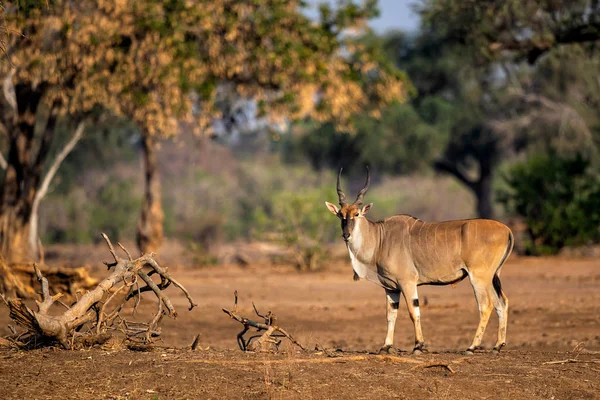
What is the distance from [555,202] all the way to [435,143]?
1283cm

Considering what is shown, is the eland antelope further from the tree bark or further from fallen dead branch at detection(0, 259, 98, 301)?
the tree bark

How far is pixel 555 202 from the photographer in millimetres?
23328

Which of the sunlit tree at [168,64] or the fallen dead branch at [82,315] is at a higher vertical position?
the sunlit tree at [168,64]

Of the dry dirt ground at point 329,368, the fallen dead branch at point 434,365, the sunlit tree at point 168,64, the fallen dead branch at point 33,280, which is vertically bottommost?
the dry dirt ground at point 329,368

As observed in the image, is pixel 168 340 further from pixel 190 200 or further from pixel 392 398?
pixel 190 200

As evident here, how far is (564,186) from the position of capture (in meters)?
23.6

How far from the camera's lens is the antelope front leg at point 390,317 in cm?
921

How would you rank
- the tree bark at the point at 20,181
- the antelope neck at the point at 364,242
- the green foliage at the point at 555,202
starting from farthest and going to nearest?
the green foliage at the point at 555,202, the tree bark at the point at 20,181, the antelope neck at the point at 364,242

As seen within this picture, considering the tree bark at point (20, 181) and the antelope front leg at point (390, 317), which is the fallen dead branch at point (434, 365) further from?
the tree bark at point (20, 181)

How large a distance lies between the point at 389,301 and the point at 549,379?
243cm

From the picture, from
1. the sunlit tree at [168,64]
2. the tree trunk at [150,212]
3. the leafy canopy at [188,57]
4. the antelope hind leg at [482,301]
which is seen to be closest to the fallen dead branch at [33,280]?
the sunlit tree at [168,64]

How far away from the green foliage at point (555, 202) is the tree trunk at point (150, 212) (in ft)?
28.5

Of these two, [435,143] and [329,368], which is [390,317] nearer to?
[329,368]

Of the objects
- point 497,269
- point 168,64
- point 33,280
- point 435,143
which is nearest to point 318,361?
point 497,269
